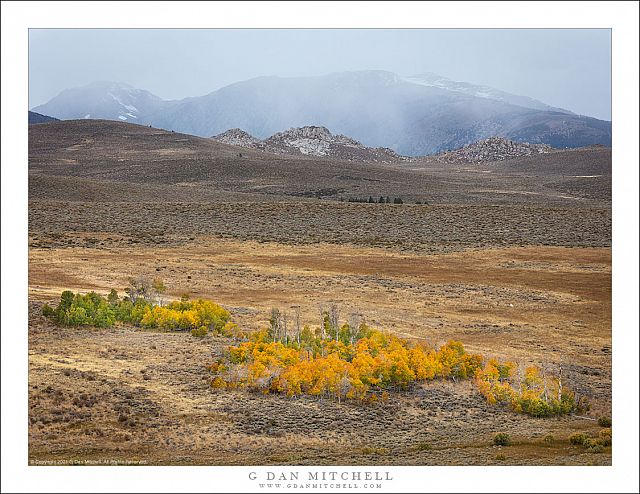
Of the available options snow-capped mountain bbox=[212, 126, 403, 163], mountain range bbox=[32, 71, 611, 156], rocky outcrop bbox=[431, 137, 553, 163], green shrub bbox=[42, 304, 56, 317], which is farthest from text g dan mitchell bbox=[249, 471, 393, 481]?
mountain range bbox=[32, 71, 611, 156]

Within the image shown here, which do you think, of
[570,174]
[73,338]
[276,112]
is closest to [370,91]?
[276,112]

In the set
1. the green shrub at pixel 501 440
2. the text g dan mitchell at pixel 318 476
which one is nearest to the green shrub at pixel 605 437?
the green shrub at pixel 501 440

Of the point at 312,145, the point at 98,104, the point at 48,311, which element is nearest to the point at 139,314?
the point at 48,311

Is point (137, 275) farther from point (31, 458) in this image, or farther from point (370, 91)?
point (370, 91)

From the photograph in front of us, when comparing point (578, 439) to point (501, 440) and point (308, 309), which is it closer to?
point (501, 440)

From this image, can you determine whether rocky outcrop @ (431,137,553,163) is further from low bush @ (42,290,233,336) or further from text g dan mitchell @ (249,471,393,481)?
text g dan mitchell @ (249,471,393,481)
